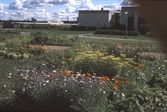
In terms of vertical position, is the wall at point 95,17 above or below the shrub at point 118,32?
above

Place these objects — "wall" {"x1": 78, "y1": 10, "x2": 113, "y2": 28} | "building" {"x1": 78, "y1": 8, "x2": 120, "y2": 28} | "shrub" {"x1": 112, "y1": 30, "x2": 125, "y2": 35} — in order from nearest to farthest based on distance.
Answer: "shrub" {"x1": 112, "y1": 30, "x2": 125, "y2": 35} → "building" {"x1": 78, "y1": 8, "x2": 120, "y2": 28} → "wall" {"x1": 78, "y1": 10, "x2": 113, "y2": 28}

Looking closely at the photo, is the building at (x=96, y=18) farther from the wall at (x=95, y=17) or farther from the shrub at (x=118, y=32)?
the shrub at (x=118, y=32)

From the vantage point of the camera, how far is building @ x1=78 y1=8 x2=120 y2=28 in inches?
3019

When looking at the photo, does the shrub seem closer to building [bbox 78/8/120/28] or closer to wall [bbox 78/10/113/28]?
building [bbox 78/8/120/28]

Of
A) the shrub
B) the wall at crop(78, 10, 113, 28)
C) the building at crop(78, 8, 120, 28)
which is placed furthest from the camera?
the wall at crop(78, 10, 113, 28)

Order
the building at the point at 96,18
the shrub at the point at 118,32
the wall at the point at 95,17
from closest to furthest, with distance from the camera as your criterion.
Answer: the shrub at the point at 118,32
the building at the point at 96,18
the wall at the point at 95,17

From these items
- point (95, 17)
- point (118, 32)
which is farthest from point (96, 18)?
point (118, 32)

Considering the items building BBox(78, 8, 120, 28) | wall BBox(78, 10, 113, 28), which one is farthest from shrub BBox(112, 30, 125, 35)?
wall BBox(78, 10, 113, 28)

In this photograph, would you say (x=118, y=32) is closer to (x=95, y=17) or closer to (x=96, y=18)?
(x=96, y=18)

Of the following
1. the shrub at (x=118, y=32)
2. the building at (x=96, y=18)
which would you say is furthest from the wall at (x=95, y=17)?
the shrub at (x=118, y=32)

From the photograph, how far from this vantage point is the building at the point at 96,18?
3019 inches

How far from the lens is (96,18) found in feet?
261

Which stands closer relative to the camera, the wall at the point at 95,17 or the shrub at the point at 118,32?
the shrub at the point at 118,32

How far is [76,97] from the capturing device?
5.64m
